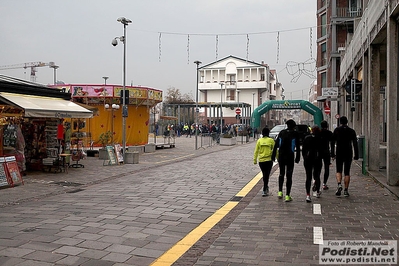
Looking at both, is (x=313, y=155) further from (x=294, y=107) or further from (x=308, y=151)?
(x=294, y=107)

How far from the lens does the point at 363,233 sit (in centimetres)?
638

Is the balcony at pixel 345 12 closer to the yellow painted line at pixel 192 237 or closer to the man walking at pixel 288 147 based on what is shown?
the man walking at pixel 288 147

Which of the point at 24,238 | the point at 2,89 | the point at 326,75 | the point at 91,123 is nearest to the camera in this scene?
the point at 24,238

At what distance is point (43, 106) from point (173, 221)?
28.2 ft

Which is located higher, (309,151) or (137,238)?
(309,151)

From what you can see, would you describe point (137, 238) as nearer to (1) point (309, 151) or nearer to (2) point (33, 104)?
(1) point (309, 151)

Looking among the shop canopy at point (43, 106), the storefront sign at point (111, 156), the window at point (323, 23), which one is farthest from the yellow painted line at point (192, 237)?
the window at point (323, 23)

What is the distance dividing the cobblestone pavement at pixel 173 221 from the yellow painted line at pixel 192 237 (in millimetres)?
89

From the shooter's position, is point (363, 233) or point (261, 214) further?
point (261, 214)

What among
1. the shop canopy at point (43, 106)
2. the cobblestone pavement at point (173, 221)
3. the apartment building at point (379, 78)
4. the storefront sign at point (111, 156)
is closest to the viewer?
the cobblestone pavement at point (173, 221)

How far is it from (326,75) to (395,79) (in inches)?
1387

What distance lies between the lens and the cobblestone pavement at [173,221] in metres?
5.45

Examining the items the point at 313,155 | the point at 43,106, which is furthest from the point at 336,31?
the point at 313,155

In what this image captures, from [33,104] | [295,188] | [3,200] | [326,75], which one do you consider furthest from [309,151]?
[326,75]
